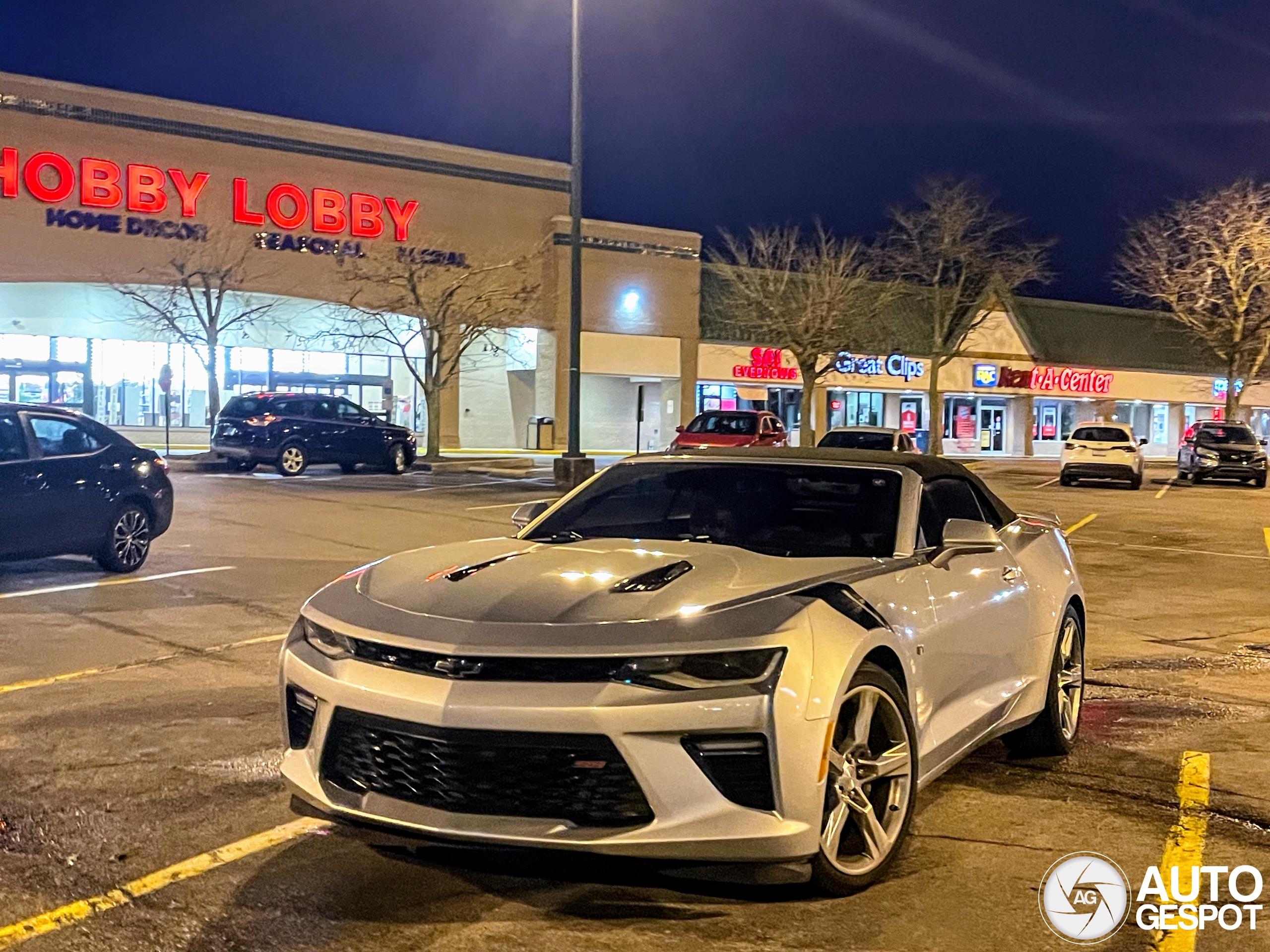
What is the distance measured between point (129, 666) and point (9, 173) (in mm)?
29365

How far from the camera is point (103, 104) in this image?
33.9m

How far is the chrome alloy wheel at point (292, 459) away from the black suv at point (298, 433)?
0.01 m

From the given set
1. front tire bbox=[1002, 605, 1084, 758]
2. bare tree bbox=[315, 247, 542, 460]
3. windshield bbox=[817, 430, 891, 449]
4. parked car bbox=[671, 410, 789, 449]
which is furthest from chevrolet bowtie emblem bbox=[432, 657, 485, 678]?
bare tree bbox=[315, 247, 542, 460]

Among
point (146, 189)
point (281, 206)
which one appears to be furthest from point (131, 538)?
point (281, 206)

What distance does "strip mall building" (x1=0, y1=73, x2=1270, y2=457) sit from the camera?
3378 cm

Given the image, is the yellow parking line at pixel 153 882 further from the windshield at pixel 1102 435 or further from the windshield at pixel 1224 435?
the windshield at pixel 1224 435

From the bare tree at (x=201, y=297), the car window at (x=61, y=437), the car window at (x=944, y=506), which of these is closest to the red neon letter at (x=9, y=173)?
the bare tree at (x=201, y=297)

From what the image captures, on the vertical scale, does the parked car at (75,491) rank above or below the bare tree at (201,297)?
below

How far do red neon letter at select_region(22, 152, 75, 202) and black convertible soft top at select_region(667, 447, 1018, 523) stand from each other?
31.9 meters

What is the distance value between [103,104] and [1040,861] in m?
35.1

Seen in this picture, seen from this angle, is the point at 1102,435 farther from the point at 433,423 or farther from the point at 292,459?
the point at 292,459

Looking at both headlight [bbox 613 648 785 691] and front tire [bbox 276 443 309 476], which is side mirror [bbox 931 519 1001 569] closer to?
headlight [bbox 613 648 785 691]

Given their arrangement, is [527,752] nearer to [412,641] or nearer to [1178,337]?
[412,641]

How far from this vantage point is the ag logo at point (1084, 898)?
4.02m
